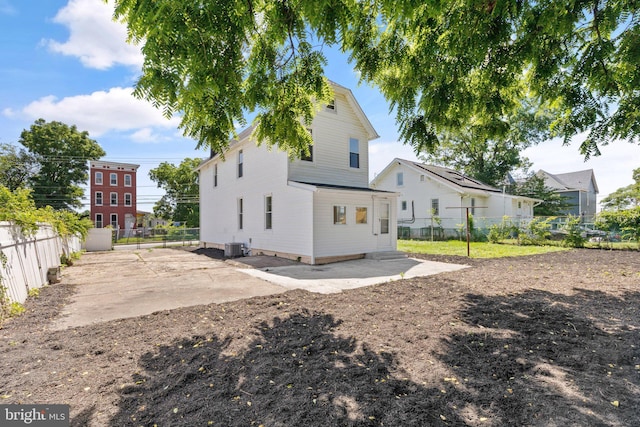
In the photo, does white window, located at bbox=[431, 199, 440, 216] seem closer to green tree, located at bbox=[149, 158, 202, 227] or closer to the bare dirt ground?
the bare dirt ground

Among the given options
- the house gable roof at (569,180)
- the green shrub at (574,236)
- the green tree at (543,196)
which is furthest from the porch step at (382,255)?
the house gable roof at (569,180)

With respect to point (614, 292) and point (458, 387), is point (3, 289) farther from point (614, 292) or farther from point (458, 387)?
point (614, 292)

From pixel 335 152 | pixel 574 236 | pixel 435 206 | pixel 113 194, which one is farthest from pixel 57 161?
pixel 574 236

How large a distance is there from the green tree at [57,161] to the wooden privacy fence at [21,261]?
33.5 m

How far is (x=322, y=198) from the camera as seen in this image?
10812mm

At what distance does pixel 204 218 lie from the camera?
1989 centimetres

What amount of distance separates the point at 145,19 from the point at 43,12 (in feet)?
18.2

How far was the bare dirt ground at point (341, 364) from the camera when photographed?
2223mm

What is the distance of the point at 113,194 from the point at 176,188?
24.1 ft

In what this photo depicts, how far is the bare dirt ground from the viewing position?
7.29 ft

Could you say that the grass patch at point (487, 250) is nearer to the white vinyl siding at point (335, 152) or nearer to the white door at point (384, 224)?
the white door at point (384, 224)

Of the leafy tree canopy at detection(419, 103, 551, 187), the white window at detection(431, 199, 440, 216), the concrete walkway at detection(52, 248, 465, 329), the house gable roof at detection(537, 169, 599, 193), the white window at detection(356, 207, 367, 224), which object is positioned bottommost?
the concrete walkway at detection(52, 248, 465, 329)

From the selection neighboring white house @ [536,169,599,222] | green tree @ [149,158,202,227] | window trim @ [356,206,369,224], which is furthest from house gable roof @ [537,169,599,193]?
green tree @ [149,158,202,227]

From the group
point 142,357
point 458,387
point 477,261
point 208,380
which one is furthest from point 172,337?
point 477,261
